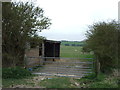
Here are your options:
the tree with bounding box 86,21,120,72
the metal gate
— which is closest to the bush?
the metal gate

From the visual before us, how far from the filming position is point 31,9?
7.25m

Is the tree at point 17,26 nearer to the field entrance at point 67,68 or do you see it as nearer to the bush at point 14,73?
the bush at point 14,73

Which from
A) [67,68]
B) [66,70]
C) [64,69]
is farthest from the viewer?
[67,68]

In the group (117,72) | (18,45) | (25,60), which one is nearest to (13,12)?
(18,45)

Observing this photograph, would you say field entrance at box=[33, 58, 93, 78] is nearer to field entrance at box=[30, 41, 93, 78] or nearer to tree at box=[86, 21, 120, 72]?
field entrance at box=[30, 41, 93, 78]

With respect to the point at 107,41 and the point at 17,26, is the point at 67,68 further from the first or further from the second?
the point at 17,26

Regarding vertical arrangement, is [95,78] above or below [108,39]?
below

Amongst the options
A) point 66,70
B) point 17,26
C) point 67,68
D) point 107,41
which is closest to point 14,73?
point 17,26

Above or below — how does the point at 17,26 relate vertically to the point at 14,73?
above

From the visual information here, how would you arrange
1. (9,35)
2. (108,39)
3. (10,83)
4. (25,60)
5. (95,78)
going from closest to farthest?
(10,83) < (95,78) < (108,39) < (9,35) < (25,60)

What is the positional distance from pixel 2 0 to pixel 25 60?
355 centimetres

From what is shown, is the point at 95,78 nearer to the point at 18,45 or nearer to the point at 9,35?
the point at 18,45

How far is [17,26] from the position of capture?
6703mm

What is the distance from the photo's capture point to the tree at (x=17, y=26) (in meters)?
6.65
